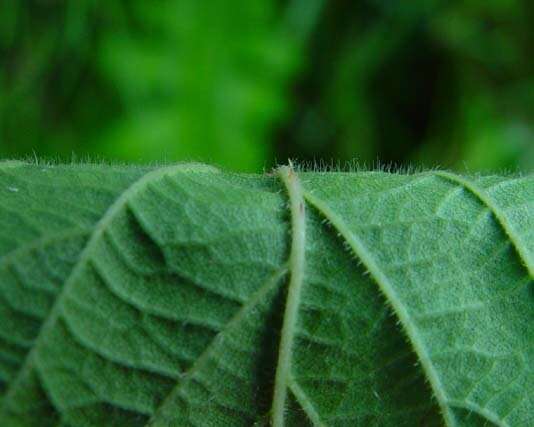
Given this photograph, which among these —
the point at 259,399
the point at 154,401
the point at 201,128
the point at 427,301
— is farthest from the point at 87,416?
the point at 201,128

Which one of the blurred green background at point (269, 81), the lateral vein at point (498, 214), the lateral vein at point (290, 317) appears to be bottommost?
the lateral vein at point (290, 317)

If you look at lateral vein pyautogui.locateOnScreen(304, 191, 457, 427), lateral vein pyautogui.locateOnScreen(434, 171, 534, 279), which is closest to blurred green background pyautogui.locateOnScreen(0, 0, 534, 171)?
lateral vein pyautogui.locateOnScreen(434, 171, 534, 279)

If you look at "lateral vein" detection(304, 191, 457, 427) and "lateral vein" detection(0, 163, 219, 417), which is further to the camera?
"lateral vein" detection(304, 191, 457, 427)

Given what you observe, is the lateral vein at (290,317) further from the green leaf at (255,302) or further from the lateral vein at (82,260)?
the lateral vein at (82,260)

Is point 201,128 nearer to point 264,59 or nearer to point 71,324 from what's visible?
point 264,59

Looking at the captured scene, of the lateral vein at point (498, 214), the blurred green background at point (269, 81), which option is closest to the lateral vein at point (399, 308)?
the lateral vein at point (498, 214)

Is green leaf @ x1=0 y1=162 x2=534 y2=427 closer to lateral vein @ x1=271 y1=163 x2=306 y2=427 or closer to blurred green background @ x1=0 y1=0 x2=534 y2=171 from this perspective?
lateral vein @ x1=271 y1=163 x2=306 y2=427
